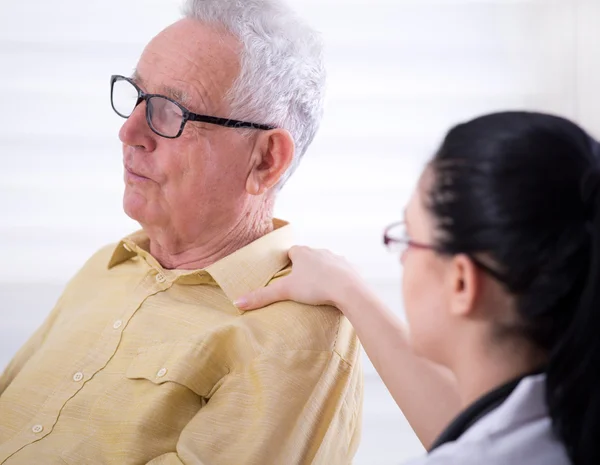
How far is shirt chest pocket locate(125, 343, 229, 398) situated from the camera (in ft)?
5.34

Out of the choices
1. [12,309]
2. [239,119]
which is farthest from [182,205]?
[12,309]

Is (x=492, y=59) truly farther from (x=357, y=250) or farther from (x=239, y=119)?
(x=239, y=119)

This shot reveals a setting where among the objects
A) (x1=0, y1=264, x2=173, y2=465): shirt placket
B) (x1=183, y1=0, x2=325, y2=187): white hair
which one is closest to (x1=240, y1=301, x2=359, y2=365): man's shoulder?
(x1=0, y1=264, x2=173, y2=465): shirt placket

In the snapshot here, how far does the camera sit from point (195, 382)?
163cm

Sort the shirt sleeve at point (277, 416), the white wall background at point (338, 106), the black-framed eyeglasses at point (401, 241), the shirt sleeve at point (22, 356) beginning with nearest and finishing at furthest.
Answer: the black-framed eyeglasses at point (401, 241)
the shirt sleeve at point (277, 416)
the shirt sleeve at point (22, 356)
the white wall background at point (338, 106)

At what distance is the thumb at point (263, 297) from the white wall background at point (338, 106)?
3.46 feet

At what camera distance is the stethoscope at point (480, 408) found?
3.59ft

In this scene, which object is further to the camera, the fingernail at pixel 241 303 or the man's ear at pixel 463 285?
the fingernail at pixel 241 303

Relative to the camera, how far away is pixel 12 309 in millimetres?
2736

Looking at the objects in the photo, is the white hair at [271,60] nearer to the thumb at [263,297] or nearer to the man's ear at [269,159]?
the man's ear at [269,159]

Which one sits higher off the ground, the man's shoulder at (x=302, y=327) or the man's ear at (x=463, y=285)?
the man's ear at (x=463, y=285)

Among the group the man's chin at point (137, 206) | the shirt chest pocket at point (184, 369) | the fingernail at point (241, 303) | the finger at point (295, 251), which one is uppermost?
the man's chin at point (137, 206)

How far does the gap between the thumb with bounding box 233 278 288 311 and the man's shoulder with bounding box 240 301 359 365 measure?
14mm

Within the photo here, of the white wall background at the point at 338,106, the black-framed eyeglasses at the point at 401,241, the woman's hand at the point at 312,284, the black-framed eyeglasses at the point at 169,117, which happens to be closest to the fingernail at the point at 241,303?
the woman's hand at the point at 312,284
